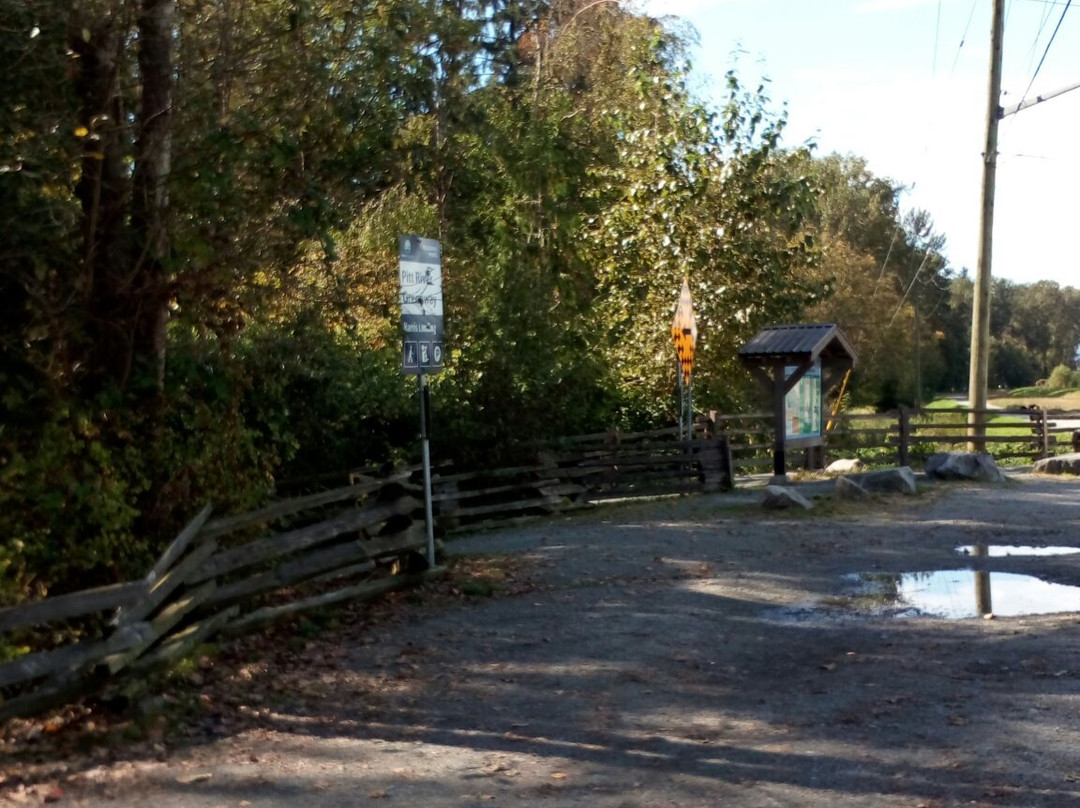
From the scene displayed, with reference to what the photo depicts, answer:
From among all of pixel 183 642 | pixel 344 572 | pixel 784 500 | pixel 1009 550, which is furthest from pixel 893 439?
pixel 183 642

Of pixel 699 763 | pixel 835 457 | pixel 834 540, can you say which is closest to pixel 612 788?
pixel 699 763

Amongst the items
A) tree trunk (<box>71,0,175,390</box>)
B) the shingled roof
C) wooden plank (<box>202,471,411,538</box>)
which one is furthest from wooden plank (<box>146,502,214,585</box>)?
the shingled roof

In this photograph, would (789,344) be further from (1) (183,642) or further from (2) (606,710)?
(1) (183,642)

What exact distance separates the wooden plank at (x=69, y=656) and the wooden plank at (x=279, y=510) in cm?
173

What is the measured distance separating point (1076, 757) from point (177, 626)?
20.0 feet

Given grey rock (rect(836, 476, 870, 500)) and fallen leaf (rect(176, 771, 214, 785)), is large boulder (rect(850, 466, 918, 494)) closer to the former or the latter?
grey rock (rect(836, 476, 870, 500))

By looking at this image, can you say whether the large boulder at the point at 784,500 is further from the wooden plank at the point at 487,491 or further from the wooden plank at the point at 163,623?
the wooden plank at the point at 163,623

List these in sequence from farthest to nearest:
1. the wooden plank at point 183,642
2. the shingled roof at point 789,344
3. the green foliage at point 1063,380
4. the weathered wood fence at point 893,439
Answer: the green foliage at point 1063,380 < the weathered wood fence at point 893,439 < the shingled roof at point 789,344 < the wooden plank at point 183,642

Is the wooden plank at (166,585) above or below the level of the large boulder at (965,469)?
above

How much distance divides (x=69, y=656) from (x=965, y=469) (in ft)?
60.6

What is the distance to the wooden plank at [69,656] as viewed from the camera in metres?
7.33

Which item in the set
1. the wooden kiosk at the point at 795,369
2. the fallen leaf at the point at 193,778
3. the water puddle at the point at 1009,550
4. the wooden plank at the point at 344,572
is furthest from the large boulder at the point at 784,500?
the fallen leaf at the point at 193,778

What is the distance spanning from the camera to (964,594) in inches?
475

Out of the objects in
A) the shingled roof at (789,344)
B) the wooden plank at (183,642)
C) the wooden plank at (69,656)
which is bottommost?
the wooden plank at (183,642)
